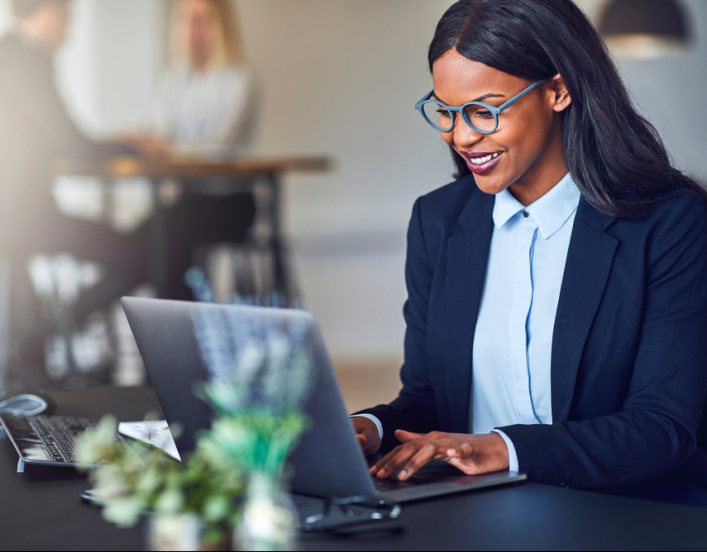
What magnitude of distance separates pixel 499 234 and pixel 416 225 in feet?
0.45

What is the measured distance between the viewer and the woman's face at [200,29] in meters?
4.93

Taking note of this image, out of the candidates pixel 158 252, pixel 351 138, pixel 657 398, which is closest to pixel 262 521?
pixel 657 398

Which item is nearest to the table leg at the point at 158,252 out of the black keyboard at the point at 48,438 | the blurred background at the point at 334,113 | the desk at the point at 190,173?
the desk at the point at 190,173

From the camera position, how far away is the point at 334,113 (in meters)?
5.05

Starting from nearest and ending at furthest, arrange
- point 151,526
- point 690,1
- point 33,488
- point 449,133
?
point 151,526
point 33,488
point 449,133
point 690,1

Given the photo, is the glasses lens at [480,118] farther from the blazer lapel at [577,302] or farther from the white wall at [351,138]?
the white wall at [351,138]

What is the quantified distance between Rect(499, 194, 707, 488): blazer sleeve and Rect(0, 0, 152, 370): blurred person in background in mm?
2670

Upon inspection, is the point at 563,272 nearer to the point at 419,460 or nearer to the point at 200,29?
the point at 419,460

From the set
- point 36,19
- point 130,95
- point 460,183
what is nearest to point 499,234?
point 460,183

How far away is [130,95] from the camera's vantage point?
5211 millimetres

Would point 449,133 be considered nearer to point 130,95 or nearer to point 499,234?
point 499,234

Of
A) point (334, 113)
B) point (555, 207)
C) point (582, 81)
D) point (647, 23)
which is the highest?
point (334, 113)

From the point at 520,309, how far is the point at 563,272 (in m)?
0.08

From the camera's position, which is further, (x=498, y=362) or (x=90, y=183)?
(x=90, y=183)
